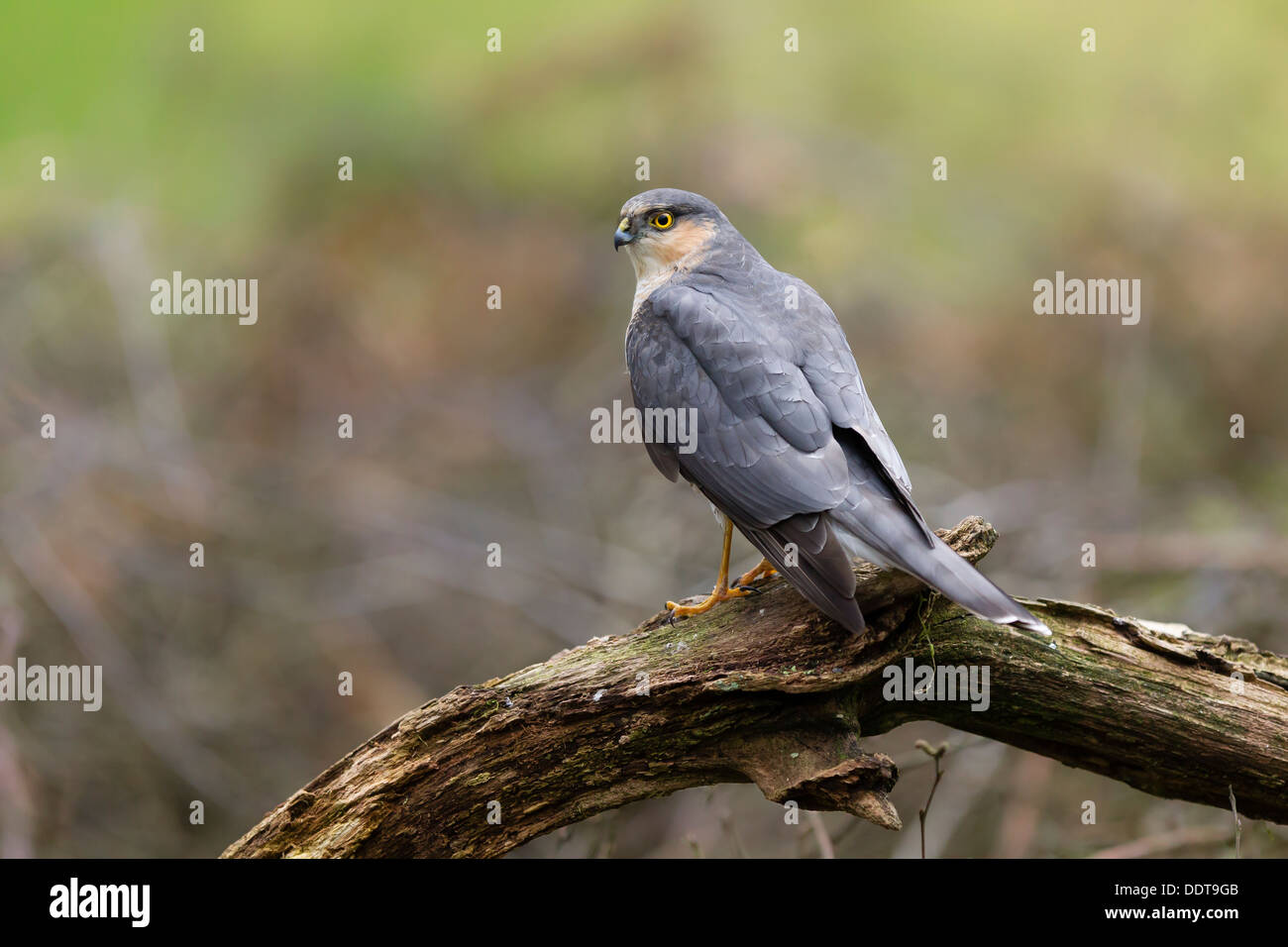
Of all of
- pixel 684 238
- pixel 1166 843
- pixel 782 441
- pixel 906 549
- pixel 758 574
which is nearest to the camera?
pixel 906 549

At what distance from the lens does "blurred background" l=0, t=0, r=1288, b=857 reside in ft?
22.2

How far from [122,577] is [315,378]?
2385 millimetres

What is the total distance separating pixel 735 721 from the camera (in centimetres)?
346

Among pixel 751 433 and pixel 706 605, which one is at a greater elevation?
pixel 751 433

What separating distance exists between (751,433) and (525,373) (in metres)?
5.54

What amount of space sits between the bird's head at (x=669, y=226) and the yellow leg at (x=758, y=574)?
1.51 metres

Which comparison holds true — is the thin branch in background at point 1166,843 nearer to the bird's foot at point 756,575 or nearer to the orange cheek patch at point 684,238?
the bird's foot at point 756,575

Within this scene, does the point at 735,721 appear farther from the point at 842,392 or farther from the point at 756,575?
the point at 842,392

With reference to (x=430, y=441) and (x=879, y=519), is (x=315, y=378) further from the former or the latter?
(x=879, y=519)

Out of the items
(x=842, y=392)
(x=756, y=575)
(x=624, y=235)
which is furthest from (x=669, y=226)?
(x=756, y=575)

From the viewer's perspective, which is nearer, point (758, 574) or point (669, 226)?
point (758, 574)

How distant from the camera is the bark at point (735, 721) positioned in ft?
11.3

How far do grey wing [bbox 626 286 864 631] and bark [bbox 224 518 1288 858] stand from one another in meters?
0.22
